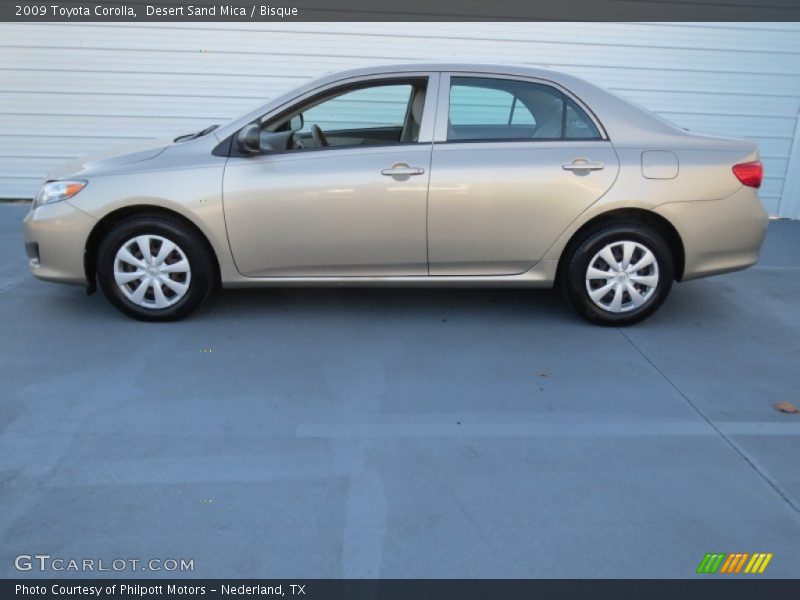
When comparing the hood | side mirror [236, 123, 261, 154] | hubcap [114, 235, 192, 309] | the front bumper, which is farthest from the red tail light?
the front bumper

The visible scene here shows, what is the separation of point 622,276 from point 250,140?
251 cm

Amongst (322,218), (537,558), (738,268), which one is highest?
(322,218)

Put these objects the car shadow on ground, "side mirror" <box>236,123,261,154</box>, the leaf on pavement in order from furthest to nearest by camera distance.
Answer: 1. the car shadow on ground
2. "side mirror" <box>236,123,261,154</box>
3. the leaf on pavement

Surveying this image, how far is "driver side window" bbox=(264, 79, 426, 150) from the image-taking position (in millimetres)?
4777

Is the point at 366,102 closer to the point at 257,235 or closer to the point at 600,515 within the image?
the point at 257,235

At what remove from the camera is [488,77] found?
189 inches

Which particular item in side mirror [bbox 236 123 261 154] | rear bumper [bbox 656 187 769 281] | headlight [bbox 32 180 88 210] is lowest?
rear bumper [bbox 656 187 769 281]

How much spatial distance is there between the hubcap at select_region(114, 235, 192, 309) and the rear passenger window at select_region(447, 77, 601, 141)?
1.92m

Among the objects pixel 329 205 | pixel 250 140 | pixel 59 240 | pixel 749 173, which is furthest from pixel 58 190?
pixel 749 173

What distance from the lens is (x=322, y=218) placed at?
4.64 metres

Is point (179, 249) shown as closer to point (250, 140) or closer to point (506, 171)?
point (250, 140)

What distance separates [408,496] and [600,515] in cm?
77

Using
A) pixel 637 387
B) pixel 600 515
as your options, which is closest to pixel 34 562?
pixel 600 515

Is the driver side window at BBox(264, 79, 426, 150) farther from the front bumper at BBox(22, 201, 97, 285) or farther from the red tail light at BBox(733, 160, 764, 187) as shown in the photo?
the red tail light at BBox(733, 160, 764, 187)
